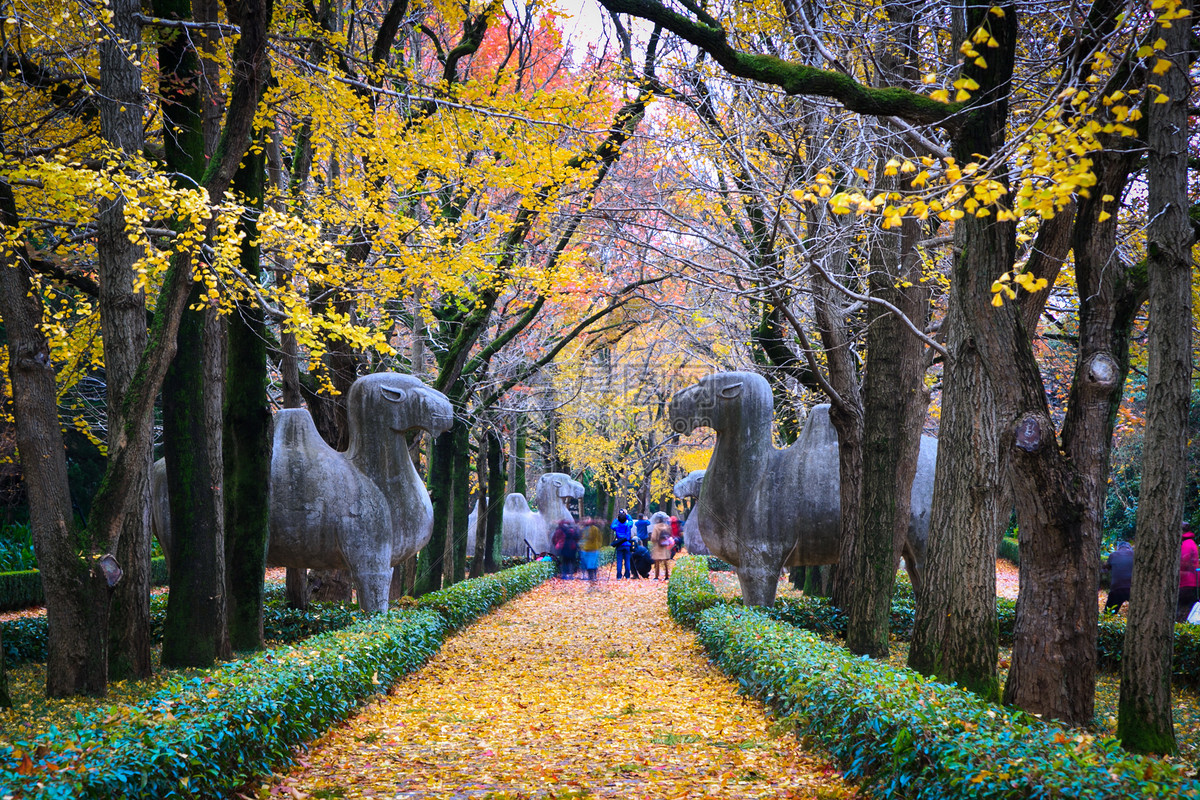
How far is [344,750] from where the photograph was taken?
658 centimetres

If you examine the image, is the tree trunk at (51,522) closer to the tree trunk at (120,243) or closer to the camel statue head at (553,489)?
the tree trunk at (120,243)

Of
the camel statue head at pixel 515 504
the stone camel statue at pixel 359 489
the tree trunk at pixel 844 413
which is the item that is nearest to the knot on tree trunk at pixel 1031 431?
the tree trunk at pixel 844 413

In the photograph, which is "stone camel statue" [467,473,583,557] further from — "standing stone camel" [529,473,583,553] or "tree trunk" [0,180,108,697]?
"tree trunk" [0,180,108,697]

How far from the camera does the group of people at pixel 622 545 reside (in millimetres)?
22547

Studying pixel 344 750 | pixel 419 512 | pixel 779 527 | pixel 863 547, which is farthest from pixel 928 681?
pixel 419 512

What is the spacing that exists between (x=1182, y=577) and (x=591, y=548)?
13811 mm

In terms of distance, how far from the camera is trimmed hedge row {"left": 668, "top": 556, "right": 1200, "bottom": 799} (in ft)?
12.0

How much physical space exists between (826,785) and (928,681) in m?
1.01

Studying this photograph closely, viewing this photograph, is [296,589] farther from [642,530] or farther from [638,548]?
[642,530]

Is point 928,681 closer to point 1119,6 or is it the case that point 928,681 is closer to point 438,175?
point 1119,6

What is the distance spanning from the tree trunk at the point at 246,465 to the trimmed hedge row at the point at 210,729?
158cm

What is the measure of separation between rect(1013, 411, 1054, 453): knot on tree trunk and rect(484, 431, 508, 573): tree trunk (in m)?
16.9

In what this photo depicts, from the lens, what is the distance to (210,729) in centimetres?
487

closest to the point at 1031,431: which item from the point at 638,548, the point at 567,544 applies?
the point at 567,544
